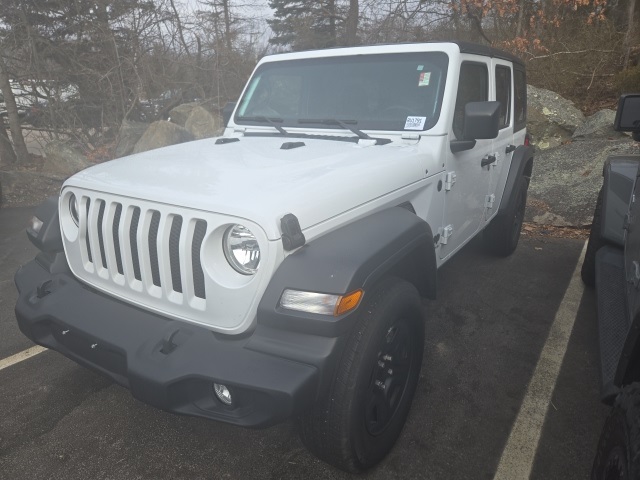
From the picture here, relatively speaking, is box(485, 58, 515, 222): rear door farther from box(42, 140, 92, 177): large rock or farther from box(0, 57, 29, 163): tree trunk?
box(0, 57, 29, 163): tree trunk

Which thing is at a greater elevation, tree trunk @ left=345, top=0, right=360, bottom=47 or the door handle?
tree trunk @ left=345, top=0, right=360, bottom=47

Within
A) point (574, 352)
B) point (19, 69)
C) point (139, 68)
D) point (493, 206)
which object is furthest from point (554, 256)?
point (19, 69)

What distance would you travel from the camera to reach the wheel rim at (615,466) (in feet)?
4.63

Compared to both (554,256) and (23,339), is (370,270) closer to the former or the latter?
(23,339)

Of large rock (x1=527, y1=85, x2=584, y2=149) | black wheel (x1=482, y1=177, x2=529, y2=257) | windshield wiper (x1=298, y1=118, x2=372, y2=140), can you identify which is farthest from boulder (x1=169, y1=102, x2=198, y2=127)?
windshield wiper (x1=298, y1=118, x2=372, y2=140)

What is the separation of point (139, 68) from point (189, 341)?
1028 cm

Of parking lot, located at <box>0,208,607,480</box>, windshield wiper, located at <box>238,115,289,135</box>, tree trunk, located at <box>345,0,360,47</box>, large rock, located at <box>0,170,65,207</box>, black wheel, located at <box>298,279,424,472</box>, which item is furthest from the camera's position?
tree trunk, located at <box>345,0,360,47</box>

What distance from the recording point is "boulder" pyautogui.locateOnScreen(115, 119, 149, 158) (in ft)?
33.9

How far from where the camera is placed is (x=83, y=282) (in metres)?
2.38

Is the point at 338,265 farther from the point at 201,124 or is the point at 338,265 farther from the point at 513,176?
the point at 201,124

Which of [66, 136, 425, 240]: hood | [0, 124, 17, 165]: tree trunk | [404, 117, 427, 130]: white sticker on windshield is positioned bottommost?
[0, 124, 17, 165]: tree trunk

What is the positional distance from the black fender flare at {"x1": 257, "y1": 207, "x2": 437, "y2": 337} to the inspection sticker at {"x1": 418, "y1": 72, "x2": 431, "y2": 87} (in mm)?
1218

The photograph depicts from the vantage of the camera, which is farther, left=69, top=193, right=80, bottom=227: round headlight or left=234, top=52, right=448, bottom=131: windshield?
left=234, top=52, right=448, bottom=131: windshield

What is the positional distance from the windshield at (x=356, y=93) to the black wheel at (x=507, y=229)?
1838 millimetres
